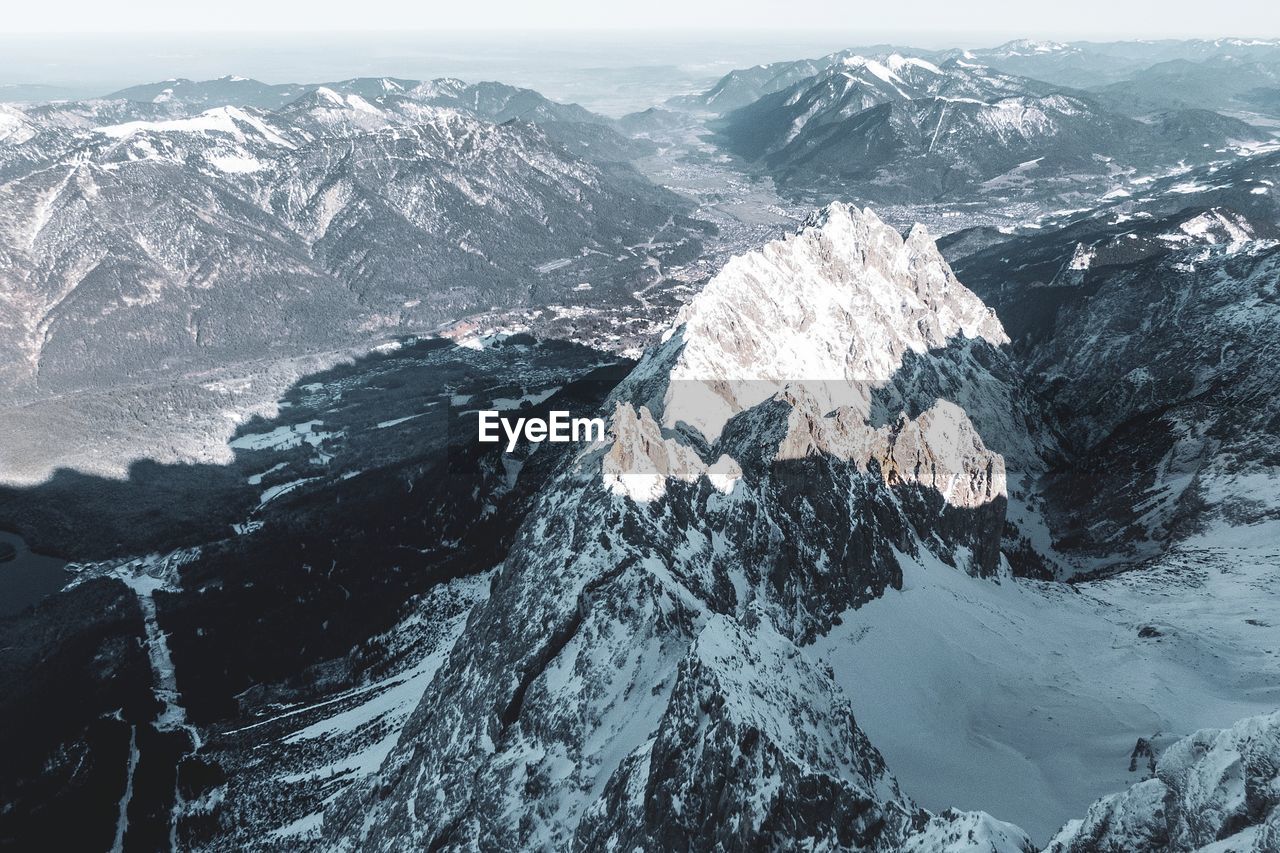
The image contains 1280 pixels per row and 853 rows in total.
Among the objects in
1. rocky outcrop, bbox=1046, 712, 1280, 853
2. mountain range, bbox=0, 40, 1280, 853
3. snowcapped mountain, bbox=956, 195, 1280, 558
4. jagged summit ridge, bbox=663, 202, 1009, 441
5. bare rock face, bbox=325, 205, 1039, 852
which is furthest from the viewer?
jagged summit ridge, bbox=663, 202, 1009, 441

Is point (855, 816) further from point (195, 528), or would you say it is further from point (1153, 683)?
point (195, 528)

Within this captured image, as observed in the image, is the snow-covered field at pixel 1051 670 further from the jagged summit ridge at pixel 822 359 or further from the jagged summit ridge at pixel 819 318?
the jagged summit ridge at pixel 819 318

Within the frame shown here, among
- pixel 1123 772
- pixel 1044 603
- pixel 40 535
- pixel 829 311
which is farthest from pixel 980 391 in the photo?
pixel 40 535

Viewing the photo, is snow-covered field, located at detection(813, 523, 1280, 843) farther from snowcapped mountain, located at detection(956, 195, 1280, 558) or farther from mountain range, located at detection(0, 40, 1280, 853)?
snowcapped mountain, located at detection(956, 195, 1280, 558)

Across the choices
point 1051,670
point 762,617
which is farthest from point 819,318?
point 762,617

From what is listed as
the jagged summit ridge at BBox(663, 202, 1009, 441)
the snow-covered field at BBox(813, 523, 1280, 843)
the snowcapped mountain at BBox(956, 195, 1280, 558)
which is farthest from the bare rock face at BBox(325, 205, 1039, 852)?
the snowcapped mountain at BBox(956, 195, 1280, 558)

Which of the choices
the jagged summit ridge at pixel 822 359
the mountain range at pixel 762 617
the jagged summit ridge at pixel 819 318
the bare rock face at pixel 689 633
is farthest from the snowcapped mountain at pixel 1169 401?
the bare rock face at pixel 689 633

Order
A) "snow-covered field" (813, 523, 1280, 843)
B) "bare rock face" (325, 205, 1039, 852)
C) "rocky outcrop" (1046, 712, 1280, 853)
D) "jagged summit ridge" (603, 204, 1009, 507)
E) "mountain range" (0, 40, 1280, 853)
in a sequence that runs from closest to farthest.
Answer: "rocky outcrop" (1046, 712, 1280, 853) < "bare rock face" (325, 205, 1039, 852) < "mountain range" (0, 40, 1280, 853) < "snow-covered field" (813, 523, 1280, 843) < "jagged summit ridge" (603, 204, 1009, 507)

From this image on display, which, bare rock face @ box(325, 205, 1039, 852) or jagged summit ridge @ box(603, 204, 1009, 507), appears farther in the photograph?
jagged summit ridge @ box(603, 204, 1009, 507)

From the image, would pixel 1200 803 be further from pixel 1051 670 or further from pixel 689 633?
pixel 1051 670
